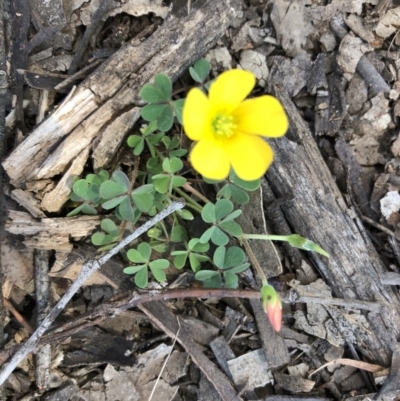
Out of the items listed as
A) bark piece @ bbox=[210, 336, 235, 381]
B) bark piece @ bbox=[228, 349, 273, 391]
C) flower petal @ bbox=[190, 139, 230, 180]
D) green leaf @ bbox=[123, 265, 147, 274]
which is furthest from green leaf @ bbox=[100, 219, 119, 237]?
bark piece @ bbox=[228, 349, 273, 391]

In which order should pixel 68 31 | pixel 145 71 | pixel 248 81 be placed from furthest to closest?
pixel 68 31 < pixel 145 71 < pixel 248 81

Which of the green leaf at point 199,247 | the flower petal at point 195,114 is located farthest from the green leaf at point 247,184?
the flower petal at point 195,114

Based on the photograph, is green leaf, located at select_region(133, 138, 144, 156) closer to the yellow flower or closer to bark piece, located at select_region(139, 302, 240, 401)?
the yellow flower

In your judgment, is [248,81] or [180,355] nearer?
[248,81]

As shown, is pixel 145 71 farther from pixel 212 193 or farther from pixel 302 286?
pixel 302 286

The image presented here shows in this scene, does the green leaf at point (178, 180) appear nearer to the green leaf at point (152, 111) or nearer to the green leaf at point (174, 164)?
the green leaf at point (174, 164)

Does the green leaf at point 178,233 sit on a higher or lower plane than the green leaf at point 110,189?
lower

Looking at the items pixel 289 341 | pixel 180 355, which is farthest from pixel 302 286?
pixel 180 355

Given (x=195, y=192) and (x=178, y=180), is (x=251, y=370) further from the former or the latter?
(x=178, y=180)
